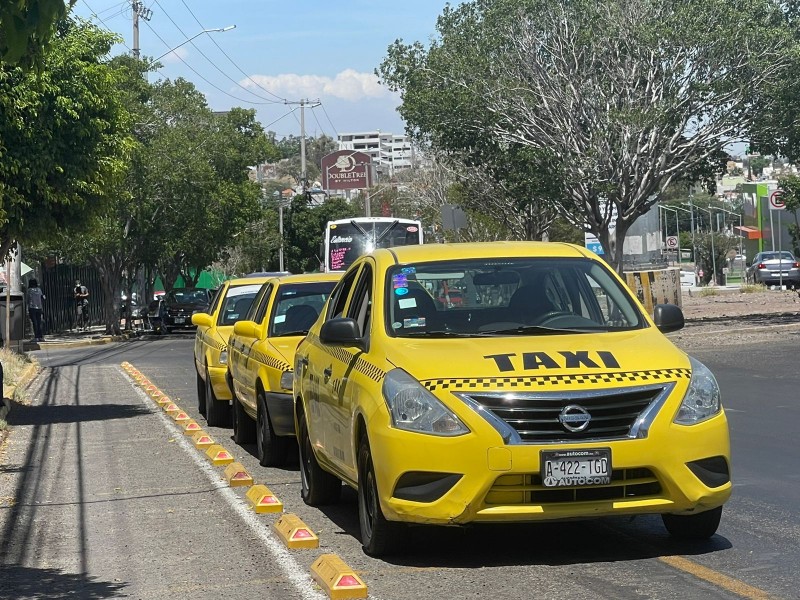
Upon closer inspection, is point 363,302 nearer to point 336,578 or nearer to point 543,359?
point 543,359

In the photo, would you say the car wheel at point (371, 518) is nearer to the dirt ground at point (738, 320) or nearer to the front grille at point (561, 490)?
the front grille at point (561, 490)

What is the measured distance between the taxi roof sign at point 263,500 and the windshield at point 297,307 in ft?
8.87

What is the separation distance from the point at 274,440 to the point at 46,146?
301 inches

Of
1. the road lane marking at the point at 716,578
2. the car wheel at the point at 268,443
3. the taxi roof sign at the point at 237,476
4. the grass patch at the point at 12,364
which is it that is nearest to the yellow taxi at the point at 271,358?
the car wheel at the point at 268,443

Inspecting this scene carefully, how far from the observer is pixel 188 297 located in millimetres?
49156

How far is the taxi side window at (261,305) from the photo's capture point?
13.2 meters

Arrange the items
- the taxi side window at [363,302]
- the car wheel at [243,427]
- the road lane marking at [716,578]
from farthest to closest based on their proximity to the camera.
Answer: the car wheel at [243,427] < the taxi side window at [363,302] < the road lane marking at [716,578]

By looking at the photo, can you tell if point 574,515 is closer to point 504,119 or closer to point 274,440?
point 274,440

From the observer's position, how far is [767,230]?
327 ft

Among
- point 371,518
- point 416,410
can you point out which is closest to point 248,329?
point 371,518

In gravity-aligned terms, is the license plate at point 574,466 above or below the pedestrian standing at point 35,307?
below

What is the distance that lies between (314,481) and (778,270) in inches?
2074

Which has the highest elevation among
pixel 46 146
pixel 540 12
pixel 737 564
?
pixel 540 12

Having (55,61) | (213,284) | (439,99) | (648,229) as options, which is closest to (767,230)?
(213,284)
